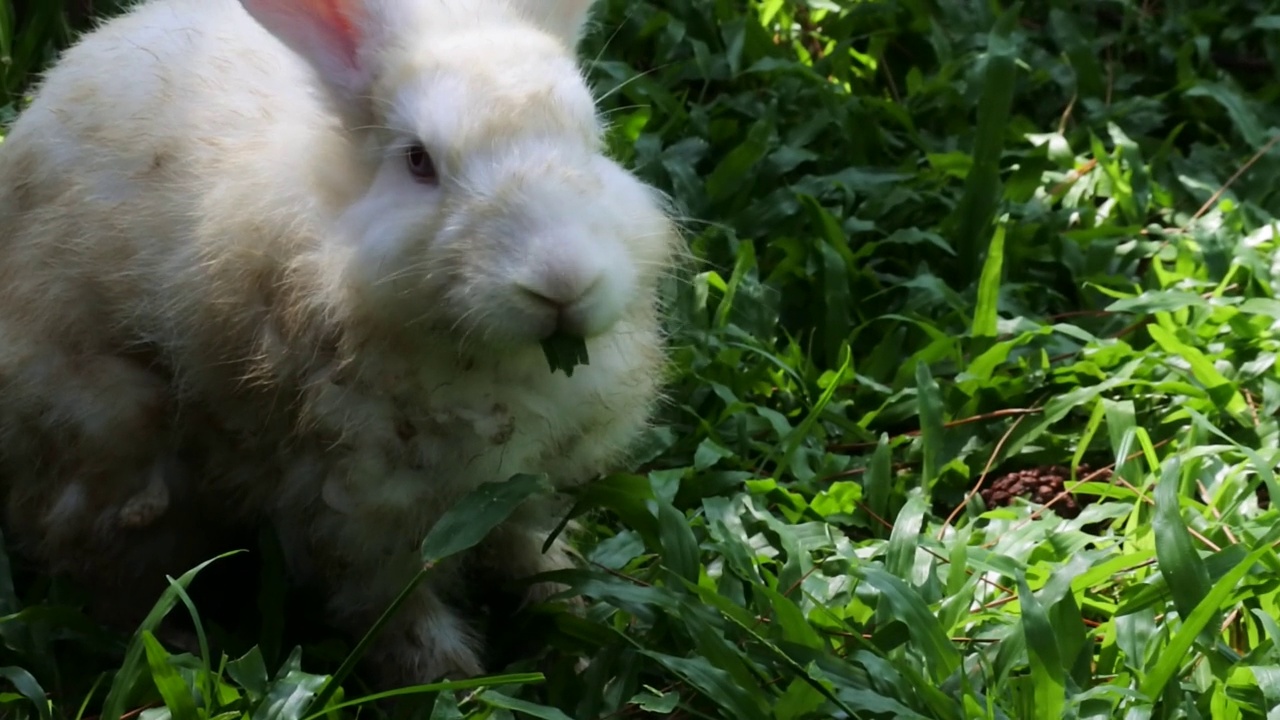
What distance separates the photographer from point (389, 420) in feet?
9.69

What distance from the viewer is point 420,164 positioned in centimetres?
289

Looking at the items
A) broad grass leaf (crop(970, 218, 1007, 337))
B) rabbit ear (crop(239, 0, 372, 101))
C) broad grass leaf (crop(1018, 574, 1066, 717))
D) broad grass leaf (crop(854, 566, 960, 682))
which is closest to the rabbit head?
rabbit ear (crop(239, 0, 372, 101))

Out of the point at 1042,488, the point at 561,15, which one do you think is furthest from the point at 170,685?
the point at 1042,488

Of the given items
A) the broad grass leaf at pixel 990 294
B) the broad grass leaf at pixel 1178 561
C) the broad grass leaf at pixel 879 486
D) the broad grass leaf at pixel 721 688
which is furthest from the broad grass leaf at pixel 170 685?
the broad grass leaf at pixel 990 294

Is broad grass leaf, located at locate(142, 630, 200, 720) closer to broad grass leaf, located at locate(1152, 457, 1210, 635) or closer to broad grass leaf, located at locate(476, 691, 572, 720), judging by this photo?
broad grass leaf, located at locate(476, 691, 572, 720)

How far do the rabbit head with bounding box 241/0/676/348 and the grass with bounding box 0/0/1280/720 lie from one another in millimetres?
674

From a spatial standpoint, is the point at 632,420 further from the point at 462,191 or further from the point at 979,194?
the point at 979,194

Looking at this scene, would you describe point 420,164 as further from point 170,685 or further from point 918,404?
point 918,404

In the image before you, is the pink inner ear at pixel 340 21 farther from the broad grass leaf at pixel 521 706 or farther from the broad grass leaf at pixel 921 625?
the broad grass leaf at pixel 921 625

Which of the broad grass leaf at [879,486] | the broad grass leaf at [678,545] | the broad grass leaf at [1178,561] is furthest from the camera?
the broad grass leaf at [879,486]

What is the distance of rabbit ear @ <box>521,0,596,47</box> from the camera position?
319 centimetres

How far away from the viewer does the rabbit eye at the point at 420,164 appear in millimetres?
2867

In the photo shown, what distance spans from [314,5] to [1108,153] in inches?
122

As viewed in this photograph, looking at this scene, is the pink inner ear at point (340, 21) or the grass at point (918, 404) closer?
the grass at point (918, 404)
